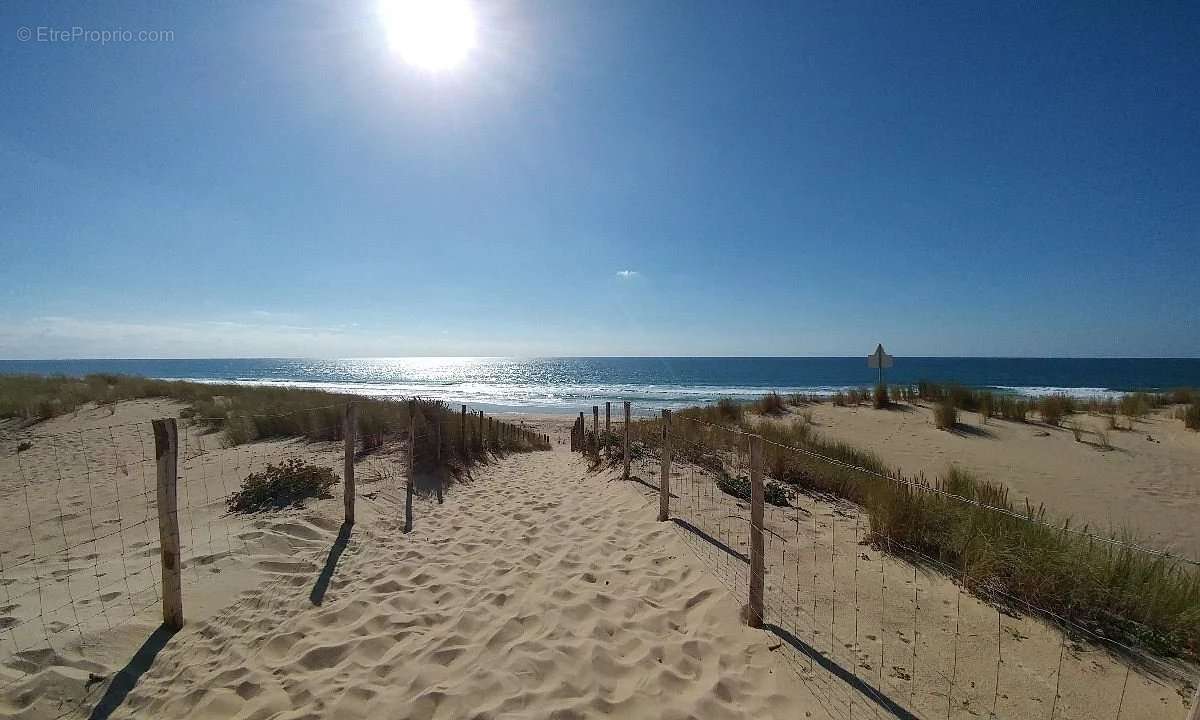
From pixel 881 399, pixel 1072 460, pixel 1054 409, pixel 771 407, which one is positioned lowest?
pixel 1072 460

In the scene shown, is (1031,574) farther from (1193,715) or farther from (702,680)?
(702,680)

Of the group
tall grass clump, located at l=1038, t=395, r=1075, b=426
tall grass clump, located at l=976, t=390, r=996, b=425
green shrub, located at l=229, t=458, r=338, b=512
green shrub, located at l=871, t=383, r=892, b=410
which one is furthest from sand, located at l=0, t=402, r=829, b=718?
tall grass clump, located at l=1038, t=395, r=1075, b=426

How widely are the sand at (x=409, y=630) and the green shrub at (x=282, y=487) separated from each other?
0.34 meters

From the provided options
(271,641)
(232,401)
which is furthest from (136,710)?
(232,401)

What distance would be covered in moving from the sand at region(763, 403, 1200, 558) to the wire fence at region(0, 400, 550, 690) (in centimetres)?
1047

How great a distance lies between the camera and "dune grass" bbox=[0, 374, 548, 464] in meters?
11.5

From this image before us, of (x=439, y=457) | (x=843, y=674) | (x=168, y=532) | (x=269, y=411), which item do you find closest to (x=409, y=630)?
(x=168, y=532)

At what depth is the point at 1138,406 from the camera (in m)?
17.3

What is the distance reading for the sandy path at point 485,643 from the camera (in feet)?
10.4

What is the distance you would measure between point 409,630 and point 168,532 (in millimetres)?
2087

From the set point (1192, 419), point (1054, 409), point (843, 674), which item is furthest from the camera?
point (1054, 409)

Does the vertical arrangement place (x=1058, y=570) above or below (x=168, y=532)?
below

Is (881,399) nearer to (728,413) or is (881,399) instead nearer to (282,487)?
(728,413)

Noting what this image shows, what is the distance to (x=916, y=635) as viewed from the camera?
379 cm
